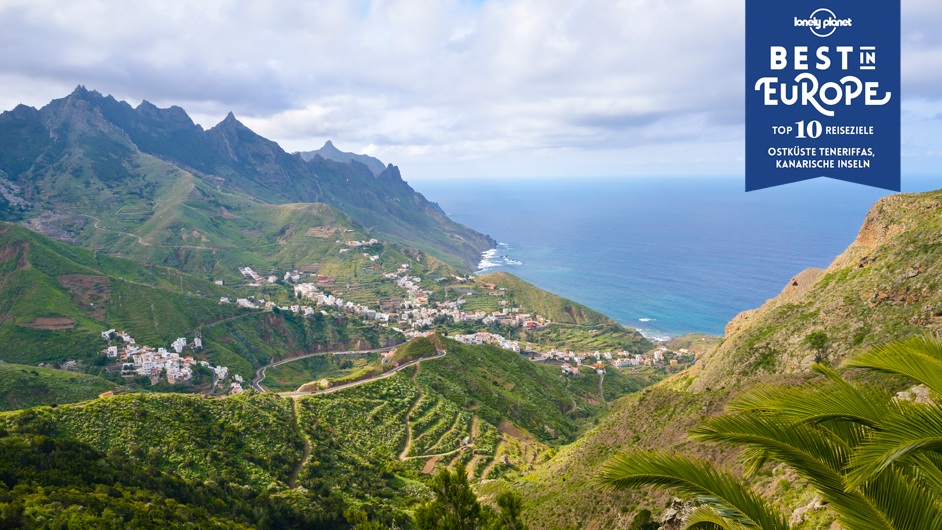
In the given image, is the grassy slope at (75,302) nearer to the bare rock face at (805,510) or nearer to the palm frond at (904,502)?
the bare rock face at (805,510)

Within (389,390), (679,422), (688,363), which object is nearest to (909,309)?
(679,422)

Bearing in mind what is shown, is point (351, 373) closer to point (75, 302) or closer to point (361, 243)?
point (75, 302)

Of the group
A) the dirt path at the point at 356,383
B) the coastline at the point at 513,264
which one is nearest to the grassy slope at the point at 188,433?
the dirt path at the point at 356,383

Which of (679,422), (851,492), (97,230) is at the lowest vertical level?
(679,422)

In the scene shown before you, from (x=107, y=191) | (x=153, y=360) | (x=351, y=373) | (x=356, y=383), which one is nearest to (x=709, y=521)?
(x=356, y=383)

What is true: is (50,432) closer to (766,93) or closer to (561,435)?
(561,435)

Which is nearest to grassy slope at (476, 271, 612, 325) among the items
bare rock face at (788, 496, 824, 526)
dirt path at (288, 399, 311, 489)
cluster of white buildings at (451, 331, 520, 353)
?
cluster of white buildings at (451, 331, 520, 353)
